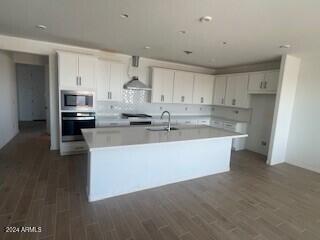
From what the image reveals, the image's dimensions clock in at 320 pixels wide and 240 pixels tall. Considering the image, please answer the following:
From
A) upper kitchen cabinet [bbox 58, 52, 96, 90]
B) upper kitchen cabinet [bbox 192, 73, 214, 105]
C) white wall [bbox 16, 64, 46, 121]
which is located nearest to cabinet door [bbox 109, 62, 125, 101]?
upper kitchen cabinet [bbox 58, 52, 96, 90]

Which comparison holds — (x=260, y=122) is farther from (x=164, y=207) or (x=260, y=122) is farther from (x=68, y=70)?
(x=68, y=70)

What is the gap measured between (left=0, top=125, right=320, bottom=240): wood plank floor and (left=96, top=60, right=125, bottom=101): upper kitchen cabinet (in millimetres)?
1977

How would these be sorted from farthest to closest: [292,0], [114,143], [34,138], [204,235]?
[34,138], [114,143], [204,235], [292,0]

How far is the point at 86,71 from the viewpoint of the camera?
14.0 ft

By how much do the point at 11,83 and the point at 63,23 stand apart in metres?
3.65

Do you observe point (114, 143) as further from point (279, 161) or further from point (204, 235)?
point (279, 161)

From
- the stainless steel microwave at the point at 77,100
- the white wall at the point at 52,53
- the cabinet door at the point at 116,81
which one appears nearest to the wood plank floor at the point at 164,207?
the white wall at the point at 52,53

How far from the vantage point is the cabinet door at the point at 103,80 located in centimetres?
484

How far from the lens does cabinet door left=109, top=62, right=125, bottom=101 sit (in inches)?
196

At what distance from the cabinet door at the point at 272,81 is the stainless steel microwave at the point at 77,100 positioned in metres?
4.50

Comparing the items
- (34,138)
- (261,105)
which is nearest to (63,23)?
(34,138)

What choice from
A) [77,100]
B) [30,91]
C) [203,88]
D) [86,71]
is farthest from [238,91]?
[30,91]

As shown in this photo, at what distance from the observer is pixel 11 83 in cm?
536

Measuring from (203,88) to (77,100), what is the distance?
13.5 feet
